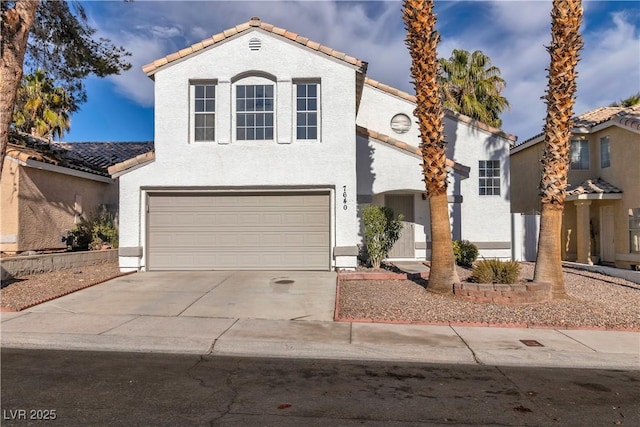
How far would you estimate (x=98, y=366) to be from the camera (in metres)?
6.02

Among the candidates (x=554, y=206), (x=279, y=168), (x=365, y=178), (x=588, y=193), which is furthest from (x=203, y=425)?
(x=588, y=193)

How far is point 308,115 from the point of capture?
13.7 meters

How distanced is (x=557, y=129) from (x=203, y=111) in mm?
9359

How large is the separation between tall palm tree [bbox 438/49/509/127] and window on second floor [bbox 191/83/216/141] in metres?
13.7

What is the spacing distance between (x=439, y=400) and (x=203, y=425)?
95.4 inches

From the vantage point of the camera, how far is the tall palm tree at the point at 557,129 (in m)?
9.95

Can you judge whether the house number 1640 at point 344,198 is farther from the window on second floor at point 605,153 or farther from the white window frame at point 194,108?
the window on second floor at point 605,153

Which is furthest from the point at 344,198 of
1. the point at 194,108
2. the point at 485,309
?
the point at 485,309

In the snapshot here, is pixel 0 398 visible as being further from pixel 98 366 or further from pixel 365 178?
pixel 365 178

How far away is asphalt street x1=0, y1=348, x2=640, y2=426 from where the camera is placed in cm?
447

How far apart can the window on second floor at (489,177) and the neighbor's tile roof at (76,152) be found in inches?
547

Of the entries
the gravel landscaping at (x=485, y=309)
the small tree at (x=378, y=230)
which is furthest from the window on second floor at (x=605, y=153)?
the small tree at (x=378, y=230)

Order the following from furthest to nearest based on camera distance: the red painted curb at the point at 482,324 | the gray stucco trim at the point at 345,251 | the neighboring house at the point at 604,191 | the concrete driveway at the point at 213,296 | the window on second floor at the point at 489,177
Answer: the window on second floor at the point at 489,177
the neighboring house at the point at 604,191
the gray stucco trim at the point at 345,251
the concrete driveway at the point at 213,296
the red painted curb at the point at 482,324

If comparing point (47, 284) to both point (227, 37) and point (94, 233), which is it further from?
point (227, 37)
